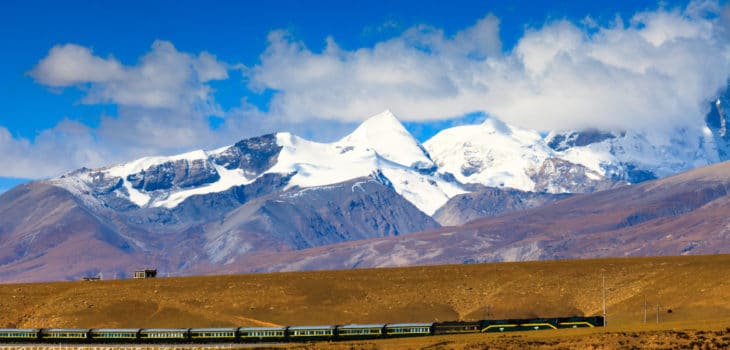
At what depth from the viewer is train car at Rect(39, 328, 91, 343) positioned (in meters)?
159

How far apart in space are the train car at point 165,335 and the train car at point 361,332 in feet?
68.2

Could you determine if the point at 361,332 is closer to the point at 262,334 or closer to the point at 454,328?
the point at 454,328

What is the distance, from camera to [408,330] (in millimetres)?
148250

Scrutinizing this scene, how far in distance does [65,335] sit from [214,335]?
22.8 m

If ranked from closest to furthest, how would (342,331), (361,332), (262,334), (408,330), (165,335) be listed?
1. (361,332)
2. (408,330)
3. (342,331)
4. (262,334)
5. (165,335)

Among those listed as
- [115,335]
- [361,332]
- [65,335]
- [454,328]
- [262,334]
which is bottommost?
[454,328]

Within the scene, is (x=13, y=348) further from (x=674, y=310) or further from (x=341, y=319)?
(x=674, y=310)

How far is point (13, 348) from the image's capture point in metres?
156

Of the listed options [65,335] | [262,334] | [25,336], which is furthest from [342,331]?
[25,336]

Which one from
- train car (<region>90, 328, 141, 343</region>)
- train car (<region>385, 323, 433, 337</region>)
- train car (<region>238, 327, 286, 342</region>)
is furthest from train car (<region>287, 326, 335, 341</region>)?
train car (<region>90, 328, 141, 343</region>)

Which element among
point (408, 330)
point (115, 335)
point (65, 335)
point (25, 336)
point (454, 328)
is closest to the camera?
point (408, 330)

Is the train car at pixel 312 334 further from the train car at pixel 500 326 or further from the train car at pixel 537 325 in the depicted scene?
the train car at pixel 537 325

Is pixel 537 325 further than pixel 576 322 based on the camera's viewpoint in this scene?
No

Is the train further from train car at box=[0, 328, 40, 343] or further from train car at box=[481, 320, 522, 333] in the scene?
train car at box=[0, 328, 40, 343]
